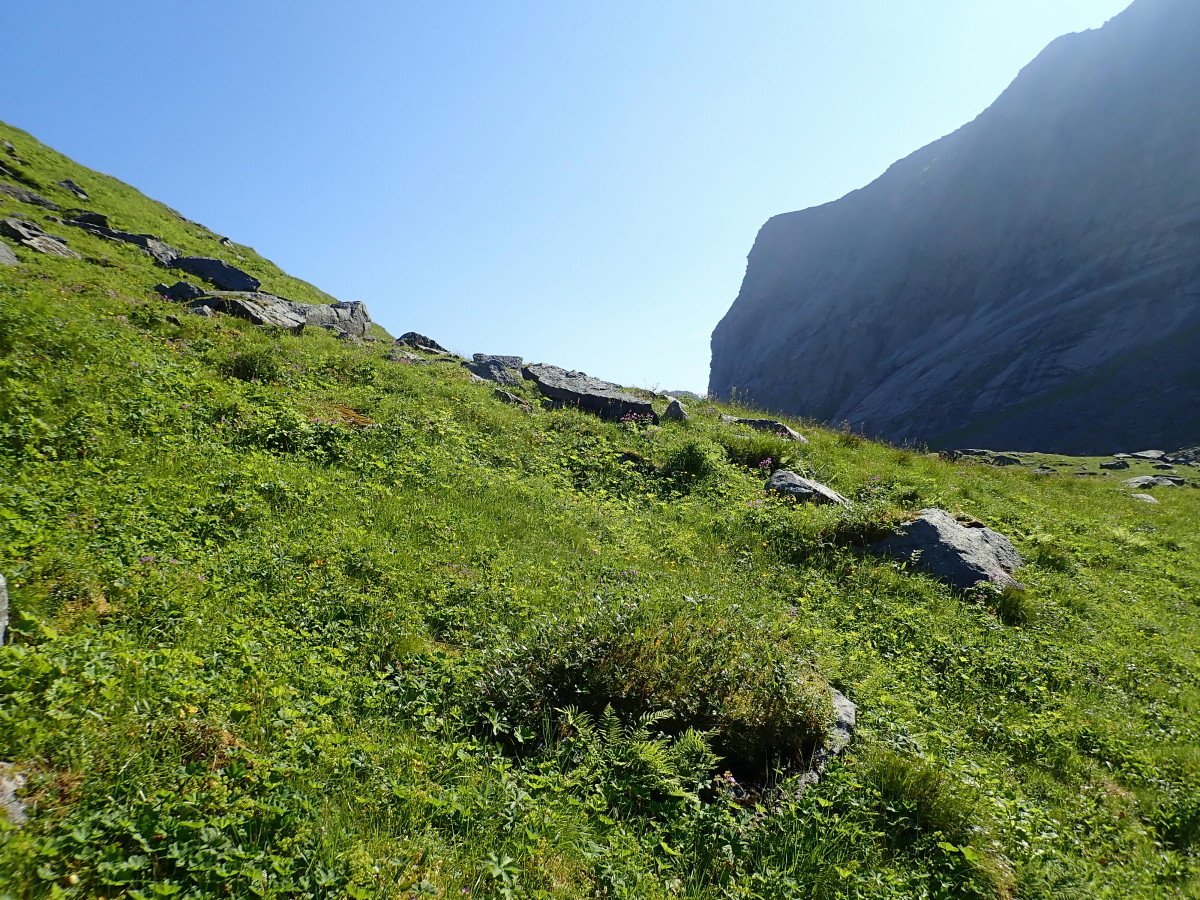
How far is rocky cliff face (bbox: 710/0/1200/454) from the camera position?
320 ft

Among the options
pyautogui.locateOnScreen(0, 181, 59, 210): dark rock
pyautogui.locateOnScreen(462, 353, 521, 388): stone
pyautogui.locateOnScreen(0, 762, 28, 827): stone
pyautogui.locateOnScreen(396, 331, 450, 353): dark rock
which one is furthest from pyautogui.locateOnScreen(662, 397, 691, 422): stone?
pyautogui.locateOnScreen(0, 181, 59, 210): dark rock

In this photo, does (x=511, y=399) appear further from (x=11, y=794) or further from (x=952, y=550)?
(x=11, y=794)

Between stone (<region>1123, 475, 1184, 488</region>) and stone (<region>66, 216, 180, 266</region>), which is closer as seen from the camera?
stone (<region>66, 216, 180, 266</region>)

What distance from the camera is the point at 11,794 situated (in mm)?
2998

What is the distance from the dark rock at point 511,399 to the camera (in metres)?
18.3

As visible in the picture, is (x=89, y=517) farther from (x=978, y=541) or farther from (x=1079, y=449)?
(x=1079, y=449)

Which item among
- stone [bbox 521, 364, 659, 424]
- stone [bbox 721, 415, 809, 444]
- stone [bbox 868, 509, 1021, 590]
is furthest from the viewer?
stone [bbox 521, 364, 659, 424]

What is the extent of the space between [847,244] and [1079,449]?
354 feet

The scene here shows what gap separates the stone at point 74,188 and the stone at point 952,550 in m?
43.0

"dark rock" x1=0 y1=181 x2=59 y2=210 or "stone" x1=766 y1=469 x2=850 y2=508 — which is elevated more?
"dark rock" x1=0 y1=181 x2=59 y2=210

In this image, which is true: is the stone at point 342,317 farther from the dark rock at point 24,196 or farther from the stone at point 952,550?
the stone at point 952,550

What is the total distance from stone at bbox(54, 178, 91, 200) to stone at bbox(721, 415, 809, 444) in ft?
123

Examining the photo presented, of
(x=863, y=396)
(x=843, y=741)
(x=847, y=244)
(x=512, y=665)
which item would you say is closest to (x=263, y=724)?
(x=512, y=665)

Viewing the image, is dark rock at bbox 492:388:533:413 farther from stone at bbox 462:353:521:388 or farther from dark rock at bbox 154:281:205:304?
dark rock at bbox 154:281:205:304
